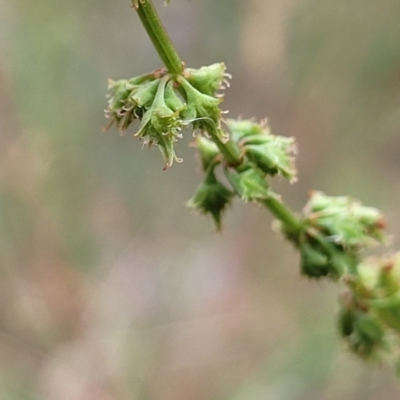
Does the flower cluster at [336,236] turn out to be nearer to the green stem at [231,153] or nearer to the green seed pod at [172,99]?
the green stem at [231,153]

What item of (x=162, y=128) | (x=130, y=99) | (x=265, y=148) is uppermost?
(x=265, y=148)

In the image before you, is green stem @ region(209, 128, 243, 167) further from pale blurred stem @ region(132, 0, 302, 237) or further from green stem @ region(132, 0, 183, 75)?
green stem @ region(132, 0, 183, 75)

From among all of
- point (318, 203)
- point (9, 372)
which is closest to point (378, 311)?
point (318, 203)

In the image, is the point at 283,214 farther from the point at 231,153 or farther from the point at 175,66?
the point at 175,66

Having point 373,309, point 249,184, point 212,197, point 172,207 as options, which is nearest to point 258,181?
point 249,184

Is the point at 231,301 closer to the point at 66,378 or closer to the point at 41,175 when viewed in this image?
the point at 66,378

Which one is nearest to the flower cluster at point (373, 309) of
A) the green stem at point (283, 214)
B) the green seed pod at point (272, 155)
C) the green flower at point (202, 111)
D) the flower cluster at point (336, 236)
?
the flower cluster at point (336, 236)
